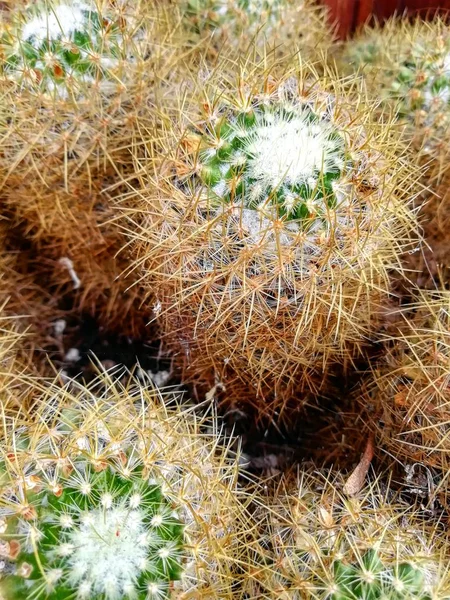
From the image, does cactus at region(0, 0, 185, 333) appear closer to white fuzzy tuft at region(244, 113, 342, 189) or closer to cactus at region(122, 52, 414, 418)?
cactus at region(122, 52, 414, 418)

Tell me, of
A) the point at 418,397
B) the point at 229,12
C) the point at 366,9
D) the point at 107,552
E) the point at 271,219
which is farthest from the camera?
the point at 366,9

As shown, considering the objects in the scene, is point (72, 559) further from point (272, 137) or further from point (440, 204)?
point (440, 204)

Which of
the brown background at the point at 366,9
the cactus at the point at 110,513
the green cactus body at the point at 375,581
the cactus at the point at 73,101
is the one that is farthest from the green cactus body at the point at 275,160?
the brown background at the point at 366,9

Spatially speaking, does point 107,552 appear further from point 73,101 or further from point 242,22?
point 242,22

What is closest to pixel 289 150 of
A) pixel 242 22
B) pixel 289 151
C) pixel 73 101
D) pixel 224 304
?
pixel 289 151

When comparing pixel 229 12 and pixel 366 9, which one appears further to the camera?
pixel 366 9

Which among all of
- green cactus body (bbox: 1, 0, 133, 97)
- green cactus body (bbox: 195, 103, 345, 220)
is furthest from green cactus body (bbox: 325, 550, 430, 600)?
green cactus body (bbox: 1, 0, 133, 97)
